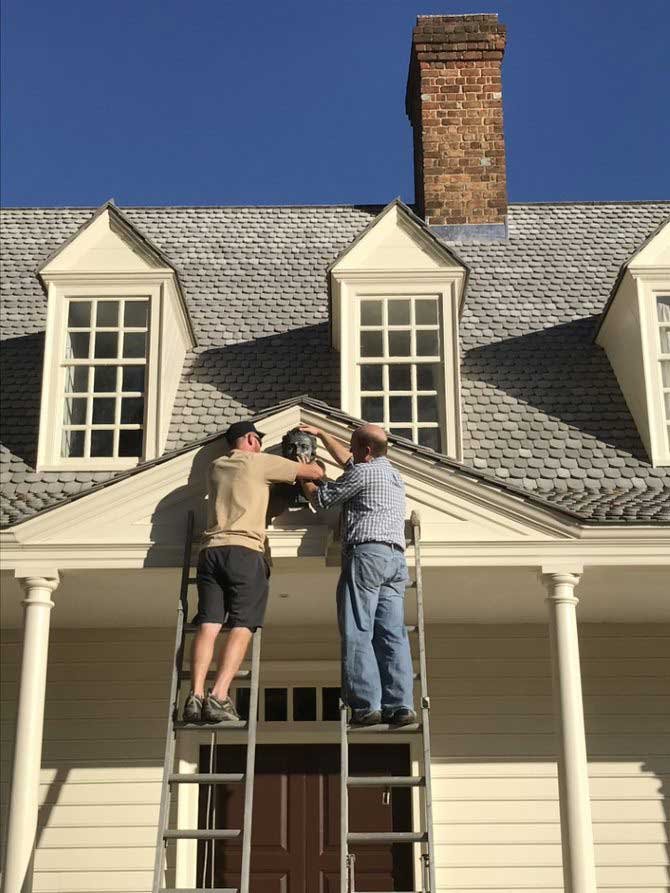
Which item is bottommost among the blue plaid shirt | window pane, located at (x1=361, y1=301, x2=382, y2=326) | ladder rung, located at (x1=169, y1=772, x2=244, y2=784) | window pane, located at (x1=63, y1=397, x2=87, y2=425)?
ladder rung, located at (x1=169, y1=772, x2=244, y2=784)

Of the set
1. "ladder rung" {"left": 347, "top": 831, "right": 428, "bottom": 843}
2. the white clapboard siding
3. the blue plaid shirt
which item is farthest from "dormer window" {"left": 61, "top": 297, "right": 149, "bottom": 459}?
"ladder rung" {"left": 347, "top": 831, "right": 428, "bottom": 843}

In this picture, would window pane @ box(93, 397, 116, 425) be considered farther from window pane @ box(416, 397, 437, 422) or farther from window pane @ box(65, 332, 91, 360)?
window pane @ box(416, 397, 437, 422)

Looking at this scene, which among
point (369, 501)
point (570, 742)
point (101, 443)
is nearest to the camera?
point (369, 501)

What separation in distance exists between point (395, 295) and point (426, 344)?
1.86ft

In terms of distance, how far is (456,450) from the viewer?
10016 mm

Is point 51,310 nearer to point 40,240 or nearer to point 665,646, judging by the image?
point 40,240

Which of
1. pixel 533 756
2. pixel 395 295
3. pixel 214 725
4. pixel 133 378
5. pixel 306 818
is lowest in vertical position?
pixel 306 818

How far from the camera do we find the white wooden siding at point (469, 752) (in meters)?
9.75

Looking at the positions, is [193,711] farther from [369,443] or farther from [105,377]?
[105,377]

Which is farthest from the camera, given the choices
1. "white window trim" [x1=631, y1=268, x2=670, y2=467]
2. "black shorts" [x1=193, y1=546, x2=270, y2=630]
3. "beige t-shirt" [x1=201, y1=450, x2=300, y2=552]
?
"white window trim" [x1=631, y1=268, x2=670, y2=467]

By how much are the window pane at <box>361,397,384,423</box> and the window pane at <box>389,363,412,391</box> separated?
9.1 inches

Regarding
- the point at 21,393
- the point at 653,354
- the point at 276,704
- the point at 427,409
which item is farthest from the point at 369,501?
the point at 21,393

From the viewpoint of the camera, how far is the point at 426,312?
426 inches

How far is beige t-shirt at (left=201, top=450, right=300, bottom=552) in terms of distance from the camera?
731cm
